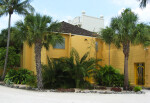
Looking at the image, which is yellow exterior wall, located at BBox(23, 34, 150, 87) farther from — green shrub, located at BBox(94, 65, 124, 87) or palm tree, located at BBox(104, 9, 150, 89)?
palm tree, located at BBox(104, 9, 150, 89)

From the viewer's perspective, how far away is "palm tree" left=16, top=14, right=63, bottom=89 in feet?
41.5

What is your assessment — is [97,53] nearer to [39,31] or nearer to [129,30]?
[129,30]

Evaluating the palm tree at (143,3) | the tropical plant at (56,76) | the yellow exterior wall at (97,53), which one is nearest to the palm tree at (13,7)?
the yellow exterior wall at (97,53)

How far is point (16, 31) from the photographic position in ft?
43.1

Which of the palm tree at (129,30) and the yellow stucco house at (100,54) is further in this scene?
the yellow stucco house at (100,54)

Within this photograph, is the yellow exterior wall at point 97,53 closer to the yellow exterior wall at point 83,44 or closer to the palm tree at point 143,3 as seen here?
the yellow exterior wall at point 83,44

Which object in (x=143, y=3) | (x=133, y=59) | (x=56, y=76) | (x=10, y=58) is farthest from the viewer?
(x=10, y=58)

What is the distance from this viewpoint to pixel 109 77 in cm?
1647

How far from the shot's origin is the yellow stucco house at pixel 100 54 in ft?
56.2

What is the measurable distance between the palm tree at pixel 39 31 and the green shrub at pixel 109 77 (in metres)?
5.32

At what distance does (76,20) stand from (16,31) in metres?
21.9

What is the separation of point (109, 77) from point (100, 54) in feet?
18.0

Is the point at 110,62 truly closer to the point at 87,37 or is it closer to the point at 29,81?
the point at 87,37

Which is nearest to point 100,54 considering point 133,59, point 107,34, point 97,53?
point 97,53
